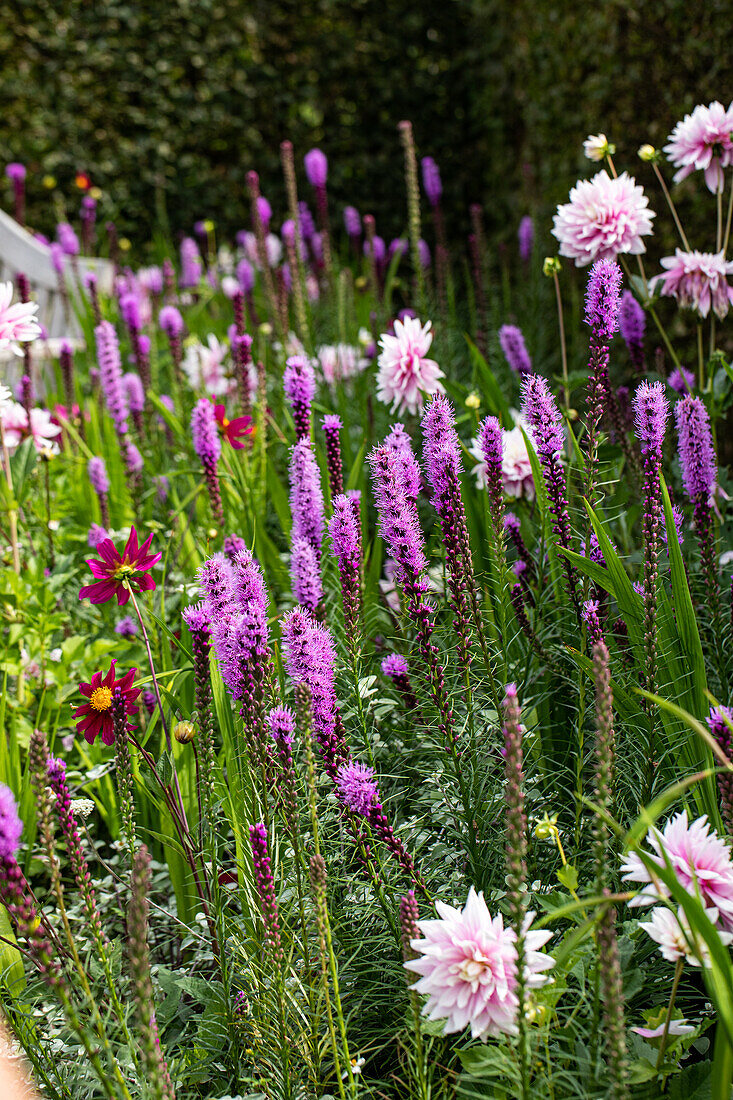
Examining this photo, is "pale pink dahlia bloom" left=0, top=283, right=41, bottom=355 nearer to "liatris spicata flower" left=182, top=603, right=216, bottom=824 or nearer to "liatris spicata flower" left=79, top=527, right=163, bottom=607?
"liatris spicata flower" left=79, top=527, right=163, bottom=607

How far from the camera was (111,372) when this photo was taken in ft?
10.6

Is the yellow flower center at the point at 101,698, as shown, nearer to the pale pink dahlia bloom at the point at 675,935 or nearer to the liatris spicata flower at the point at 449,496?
the liatris spicata flower at the point at 449,496

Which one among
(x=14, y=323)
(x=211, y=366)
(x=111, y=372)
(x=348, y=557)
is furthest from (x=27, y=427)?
(x=348, y=557)

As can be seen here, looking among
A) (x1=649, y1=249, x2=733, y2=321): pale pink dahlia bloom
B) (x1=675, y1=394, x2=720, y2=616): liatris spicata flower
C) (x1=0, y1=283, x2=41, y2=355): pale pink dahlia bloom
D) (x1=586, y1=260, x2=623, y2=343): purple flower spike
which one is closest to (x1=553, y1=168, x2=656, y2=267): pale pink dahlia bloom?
(x1=649, y1=249, x2=733, y2=321): pale pink dahlia bloom

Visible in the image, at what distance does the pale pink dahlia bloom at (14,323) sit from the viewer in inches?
86.6

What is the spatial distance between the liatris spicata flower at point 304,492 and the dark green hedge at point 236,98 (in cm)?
526

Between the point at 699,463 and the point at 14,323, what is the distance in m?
1.68

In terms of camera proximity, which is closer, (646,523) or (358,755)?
(646,523)

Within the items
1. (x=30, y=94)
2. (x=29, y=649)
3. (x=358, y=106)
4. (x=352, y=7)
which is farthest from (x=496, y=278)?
(x=29, y=649)

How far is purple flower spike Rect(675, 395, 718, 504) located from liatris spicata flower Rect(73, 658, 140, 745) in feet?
3.95

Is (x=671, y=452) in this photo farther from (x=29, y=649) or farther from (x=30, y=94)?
(x=30, y=94)

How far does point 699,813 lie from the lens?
1572 mm

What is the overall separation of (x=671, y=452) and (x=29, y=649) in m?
2.10

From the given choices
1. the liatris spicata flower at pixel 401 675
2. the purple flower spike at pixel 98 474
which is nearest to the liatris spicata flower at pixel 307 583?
the liatris spicata flower at pixel 401 675
